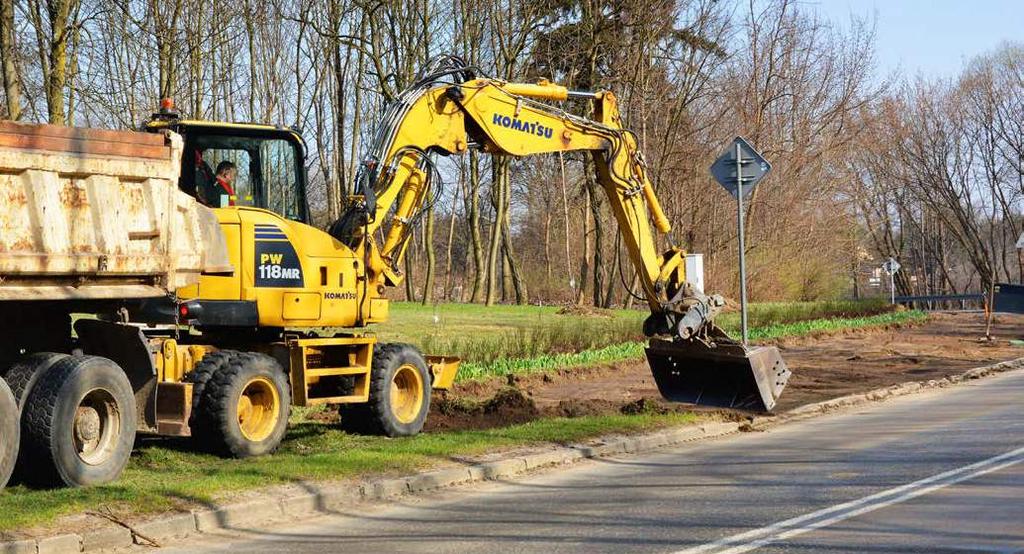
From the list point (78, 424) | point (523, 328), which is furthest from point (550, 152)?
point (523, 328)

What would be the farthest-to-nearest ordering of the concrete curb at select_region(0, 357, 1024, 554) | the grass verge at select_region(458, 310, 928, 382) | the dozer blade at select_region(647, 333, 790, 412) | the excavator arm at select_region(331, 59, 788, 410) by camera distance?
1. the grass verge at select_region(458, 310, 928, 382)
2. the dozer blade at select_region(647, 333, 790, 412)
3. the excavator arm at select_region(331, 59, 788, 410)
4. the concrete curb at select_region(0, 357, 1024, 554)

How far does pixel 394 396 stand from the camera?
542 inches

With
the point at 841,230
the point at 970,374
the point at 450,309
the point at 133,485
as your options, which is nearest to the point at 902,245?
the point at 841,230

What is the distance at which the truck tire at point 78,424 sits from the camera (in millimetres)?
9352

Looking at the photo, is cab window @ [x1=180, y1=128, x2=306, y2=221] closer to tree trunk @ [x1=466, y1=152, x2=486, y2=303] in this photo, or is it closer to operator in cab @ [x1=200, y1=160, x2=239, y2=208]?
operator in cab @ [x1=200, y1=160, x2=239, y2=208]

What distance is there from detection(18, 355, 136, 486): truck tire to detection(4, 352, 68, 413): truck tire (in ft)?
0.14

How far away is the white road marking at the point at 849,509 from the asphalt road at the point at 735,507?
0.01 m

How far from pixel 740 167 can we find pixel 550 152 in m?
3.04

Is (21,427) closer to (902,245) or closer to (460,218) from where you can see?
(460,218)

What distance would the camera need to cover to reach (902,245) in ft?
256

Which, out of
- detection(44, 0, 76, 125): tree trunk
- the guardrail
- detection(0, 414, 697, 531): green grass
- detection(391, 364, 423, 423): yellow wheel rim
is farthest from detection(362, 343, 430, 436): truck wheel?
the guardrail

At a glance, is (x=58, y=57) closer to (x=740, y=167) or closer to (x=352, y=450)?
(x=740, y=167)

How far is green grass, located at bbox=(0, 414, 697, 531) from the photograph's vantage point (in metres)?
8.80

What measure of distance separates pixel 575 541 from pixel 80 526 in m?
3.27
